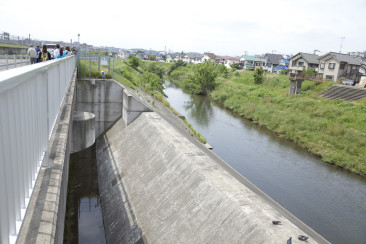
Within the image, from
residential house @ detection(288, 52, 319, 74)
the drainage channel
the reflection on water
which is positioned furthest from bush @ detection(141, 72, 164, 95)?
residential house @ detection(288, 52, 319, 74)

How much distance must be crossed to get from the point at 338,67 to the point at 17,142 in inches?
2041

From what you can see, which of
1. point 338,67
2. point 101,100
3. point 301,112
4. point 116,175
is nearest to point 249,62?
point 338,67

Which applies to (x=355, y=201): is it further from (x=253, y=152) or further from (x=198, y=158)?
(x=198, y=158)

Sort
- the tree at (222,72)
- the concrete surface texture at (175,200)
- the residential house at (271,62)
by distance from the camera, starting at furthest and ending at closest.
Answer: the residential house at (271,62), the tree at (222,72), the concrete surface texture at (175,200)

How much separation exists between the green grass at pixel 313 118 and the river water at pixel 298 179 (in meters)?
1.01

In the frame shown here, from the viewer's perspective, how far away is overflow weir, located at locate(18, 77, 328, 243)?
4.44 m

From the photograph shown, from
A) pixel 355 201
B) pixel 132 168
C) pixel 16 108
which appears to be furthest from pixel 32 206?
pixel 355 201

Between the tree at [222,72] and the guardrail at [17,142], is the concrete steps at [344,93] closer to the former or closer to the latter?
the tree at [222,72]

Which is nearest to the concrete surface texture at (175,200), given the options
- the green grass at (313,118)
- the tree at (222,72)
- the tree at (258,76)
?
the green grass at (313,118)

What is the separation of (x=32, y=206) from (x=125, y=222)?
826 centimetres

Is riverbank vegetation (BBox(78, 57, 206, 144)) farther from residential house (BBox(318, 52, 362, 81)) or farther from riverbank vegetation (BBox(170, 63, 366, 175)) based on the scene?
residential house (BBox(318, 52, 362, 81))

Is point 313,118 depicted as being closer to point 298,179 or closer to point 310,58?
point 298,179

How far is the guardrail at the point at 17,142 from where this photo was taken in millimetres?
2535

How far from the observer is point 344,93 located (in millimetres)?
36344
